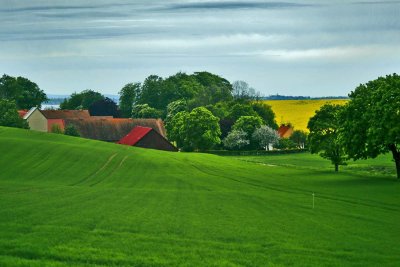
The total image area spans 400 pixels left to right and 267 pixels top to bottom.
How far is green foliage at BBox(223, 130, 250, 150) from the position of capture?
135625 millimetres

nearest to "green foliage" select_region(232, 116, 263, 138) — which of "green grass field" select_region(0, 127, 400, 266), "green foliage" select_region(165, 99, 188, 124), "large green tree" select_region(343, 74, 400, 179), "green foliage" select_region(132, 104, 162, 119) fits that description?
"green foliage" select_region(165, 99, 188, 124)

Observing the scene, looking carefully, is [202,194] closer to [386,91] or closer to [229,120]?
[386,91]

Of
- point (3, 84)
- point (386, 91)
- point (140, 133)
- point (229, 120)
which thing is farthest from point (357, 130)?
point (3, 84)

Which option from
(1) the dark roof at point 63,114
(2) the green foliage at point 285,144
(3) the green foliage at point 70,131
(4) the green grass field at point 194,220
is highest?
(1) the dark roof at point 63,114

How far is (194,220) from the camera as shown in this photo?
30.6 meters

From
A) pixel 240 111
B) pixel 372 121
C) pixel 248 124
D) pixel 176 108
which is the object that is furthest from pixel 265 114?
pixel 372 121

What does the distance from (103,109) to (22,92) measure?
89.7 feet

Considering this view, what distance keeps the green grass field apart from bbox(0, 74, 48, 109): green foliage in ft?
414

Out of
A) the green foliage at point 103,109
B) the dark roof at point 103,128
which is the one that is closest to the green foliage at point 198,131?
the dark roof at point 103,128

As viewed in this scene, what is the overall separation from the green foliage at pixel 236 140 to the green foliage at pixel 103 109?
64.6 metres

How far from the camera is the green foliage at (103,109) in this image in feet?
622

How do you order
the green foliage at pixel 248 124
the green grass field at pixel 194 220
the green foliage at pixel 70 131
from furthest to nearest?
the green foliage at pixel 248 124, the green foliage at pixel 70 131, the green grass field at pixel 194 220

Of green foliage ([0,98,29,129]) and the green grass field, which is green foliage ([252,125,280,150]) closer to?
green foliage ([0,98,29,129])

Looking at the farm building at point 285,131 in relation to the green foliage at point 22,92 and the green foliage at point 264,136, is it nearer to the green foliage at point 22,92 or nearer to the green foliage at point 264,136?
the green foliage at point 264,136
